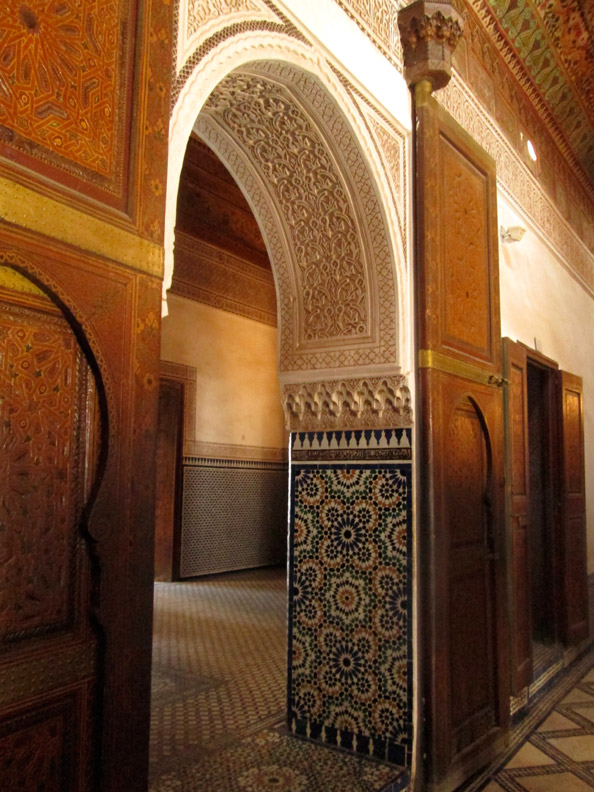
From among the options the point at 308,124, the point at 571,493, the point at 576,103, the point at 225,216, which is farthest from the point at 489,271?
the point at 225,216

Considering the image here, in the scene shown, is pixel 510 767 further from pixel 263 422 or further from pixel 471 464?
pixel 263 422

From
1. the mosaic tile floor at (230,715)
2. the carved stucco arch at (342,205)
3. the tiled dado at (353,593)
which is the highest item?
the carved stucco arch at (342,205)

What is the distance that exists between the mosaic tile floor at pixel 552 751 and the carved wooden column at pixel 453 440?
0.10 metres

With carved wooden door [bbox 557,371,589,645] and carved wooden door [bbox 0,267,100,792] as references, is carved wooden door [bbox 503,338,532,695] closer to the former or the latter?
carved wooden door [bbox 557,371,589,645]

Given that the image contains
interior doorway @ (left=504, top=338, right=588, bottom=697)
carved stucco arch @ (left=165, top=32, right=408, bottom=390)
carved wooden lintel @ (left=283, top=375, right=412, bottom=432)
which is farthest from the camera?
interior doorway @ (left=504, top=338, right=588, bottom=697)

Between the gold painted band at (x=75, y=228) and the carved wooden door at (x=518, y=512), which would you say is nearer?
the gold painted band at (x=75, y=228)

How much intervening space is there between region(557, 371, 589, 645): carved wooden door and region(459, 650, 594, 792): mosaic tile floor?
66 centimetres

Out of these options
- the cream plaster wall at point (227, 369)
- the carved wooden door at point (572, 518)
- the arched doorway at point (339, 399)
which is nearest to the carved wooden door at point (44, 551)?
the arched doorway at point (339, 399)

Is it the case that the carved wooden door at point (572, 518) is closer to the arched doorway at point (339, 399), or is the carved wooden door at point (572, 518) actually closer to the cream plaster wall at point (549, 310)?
the cream plaster wall at point (549, 310)

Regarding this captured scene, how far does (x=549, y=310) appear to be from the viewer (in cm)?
453

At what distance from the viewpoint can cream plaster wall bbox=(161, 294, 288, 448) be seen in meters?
6.21

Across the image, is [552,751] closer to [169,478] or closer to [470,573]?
[470,573]

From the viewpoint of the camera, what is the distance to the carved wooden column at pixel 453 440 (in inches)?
99.2

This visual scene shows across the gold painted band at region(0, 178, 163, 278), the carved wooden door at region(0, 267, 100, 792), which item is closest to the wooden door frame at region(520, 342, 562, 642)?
the gold painted band at region(0, 178, 163, 278)
